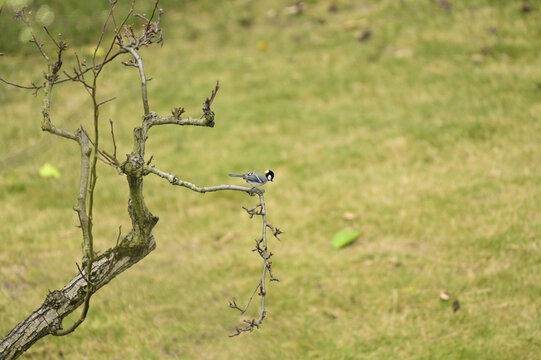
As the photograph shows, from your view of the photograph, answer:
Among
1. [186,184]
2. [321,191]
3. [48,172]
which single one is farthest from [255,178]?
[48,172]

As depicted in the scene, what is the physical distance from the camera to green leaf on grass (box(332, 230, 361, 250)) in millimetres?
6420

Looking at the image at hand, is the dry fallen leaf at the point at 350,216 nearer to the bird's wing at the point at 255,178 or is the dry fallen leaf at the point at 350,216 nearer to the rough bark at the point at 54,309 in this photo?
the bird's wing at the point at 255,178

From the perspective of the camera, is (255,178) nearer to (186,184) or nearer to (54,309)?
Result: (186,184)

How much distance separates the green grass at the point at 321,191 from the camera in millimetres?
5168

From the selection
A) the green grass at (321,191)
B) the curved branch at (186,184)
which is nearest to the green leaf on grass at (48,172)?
the green grass at (321,191)

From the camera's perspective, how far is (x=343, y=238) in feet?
21.1

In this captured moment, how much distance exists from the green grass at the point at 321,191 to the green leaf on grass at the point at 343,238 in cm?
10

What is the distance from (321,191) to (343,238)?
46.1 inches

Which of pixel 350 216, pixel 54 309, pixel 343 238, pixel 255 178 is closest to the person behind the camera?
pixel 54 309

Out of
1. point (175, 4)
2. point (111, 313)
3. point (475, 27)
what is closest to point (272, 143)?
point (111, 313)

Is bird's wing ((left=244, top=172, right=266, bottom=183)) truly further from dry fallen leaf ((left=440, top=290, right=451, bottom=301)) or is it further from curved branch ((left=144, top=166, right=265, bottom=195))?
dry fallen leaf ((left=440, top=290, right=451, bottom=301))

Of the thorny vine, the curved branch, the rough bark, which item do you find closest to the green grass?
the rough bark

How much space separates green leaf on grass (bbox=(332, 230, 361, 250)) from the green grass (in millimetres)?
99

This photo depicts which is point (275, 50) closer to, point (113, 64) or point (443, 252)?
point (113, 64)
